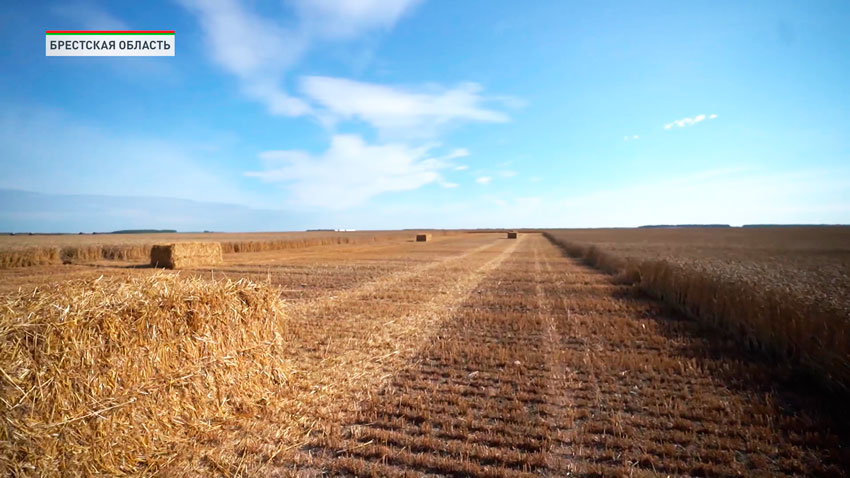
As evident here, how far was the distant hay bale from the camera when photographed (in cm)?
2070

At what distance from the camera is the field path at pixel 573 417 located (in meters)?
3.67

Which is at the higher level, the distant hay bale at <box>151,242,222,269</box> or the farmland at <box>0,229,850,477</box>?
the distant hay bale at <box>151,242,222,269</box>

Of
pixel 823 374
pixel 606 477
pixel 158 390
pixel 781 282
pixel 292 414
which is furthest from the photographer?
pixel 781 282

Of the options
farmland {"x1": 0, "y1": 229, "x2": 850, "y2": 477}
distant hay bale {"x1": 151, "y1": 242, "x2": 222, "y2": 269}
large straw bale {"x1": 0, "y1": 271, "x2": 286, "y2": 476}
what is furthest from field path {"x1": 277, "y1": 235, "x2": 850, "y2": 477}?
distant hay bale {"x1": 151, "y1": 242, "x2": 222, "y2": 269}

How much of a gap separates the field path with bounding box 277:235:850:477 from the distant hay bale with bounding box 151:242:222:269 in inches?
747

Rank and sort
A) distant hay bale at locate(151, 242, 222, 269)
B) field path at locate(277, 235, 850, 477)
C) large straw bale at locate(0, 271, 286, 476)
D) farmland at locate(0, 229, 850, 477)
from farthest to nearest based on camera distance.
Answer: distant hay bale at locate(151, 242, 222, 269) → field path at locate(277, 235, 850, 477) → farmland at locate(0, 229, 850, 477) → large straw bale at locate(0, 271, 286, 476)

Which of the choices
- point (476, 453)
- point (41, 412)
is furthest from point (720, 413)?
point (41, 412)

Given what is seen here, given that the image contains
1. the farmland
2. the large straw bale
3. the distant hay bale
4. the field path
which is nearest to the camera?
the large straw bale

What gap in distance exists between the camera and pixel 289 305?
429 inches

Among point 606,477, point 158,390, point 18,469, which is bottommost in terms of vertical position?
point 606,477

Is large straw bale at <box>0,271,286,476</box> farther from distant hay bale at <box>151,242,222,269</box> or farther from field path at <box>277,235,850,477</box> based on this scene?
distant hay bale at <box>151,242,222,269</box>

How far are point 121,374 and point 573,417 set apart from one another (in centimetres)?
491

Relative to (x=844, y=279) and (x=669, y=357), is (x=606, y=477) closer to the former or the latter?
(x=669, y=357)

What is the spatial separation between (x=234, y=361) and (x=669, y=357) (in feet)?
23.5
